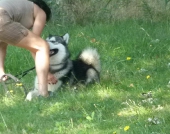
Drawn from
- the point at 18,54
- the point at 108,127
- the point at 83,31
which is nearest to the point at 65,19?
the point at 83,31

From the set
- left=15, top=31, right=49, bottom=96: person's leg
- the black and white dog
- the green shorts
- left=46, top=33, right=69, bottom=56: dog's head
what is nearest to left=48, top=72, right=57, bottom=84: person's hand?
the black and white dog

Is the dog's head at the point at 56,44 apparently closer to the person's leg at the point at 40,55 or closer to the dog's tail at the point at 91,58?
the dog's tail at the point at 91,58

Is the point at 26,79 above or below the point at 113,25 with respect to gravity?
above

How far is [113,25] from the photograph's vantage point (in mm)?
10852

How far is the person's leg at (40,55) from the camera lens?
6.54 metres

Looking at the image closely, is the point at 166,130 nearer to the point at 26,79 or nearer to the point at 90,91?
the point at 90,91

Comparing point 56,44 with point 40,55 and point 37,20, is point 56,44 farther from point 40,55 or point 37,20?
point 40,55

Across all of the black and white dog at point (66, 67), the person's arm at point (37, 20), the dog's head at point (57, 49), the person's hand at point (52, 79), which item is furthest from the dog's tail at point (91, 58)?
the person's arm at point (37, 20)

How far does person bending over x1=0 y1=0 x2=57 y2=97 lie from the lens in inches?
255

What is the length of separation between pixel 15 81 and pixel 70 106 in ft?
3.94

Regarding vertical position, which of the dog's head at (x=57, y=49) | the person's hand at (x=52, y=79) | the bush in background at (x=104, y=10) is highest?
the dog's head at (x=57, y=49)

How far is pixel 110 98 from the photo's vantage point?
6312 millimetres

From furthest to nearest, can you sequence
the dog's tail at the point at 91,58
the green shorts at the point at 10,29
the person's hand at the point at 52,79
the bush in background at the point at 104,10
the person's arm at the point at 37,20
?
1. the bush in background at the point at 104,10
2. the dog's tail at the point at 91,58
3. the person's hand at the point at 52,79
4. the person's arm at the point at 37,20
5. the green shorts at the point at 10,29

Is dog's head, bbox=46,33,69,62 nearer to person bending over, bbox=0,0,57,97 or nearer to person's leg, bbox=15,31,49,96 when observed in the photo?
person bending over, bbox=0,0,57,97
